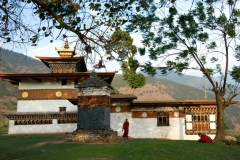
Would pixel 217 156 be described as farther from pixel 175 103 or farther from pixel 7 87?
pixel 7 87

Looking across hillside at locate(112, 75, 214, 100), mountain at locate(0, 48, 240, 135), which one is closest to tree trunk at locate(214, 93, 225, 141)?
mountain at locate(0, 48, 240, 135)

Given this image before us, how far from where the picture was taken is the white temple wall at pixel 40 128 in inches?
744

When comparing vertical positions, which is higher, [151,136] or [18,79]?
[18,79]

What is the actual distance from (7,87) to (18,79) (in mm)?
59124

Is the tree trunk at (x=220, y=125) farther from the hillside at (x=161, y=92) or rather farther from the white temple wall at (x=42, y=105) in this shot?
the hillside at (x=161, y=92)

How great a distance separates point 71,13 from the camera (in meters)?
5.84

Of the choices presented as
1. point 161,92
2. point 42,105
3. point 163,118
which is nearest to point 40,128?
point 42,105

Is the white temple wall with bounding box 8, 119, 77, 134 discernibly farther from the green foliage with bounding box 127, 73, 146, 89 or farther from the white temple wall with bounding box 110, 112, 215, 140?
the green foliage with bounding box 127, 73, 146, 89

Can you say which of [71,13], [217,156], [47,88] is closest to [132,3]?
[71,13]

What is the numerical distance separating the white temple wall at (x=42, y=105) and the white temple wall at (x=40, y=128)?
4.21 ft

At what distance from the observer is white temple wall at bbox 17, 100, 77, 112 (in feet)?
64.7

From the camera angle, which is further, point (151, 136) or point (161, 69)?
point (151, 136)

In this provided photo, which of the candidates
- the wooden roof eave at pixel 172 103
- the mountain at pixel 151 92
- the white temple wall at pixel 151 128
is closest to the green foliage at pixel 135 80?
the wooden roof eave at pixel 172 103

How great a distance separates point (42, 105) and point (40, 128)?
1891 mm
